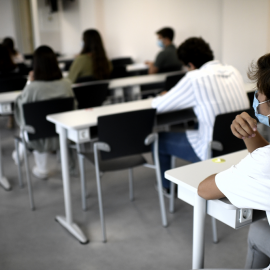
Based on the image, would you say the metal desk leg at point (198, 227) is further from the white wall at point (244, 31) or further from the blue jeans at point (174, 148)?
the white wall at point (244, 31)

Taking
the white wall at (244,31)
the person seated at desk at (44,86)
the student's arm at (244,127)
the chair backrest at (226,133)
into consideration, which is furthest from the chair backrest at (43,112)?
the white wall at (244,31)

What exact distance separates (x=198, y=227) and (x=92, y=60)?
3123mm

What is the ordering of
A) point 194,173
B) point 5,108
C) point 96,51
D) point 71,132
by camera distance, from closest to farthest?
point 194,173 → point 71,132 → point 5,108 → point 96,51

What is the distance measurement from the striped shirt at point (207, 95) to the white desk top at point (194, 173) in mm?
741

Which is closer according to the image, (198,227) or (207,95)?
(198,227)

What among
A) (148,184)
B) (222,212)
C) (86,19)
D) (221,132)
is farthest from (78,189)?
(86,19)

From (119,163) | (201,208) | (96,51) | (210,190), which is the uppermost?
(96,51)

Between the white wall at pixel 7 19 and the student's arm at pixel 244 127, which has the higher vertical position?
the white wall at pixel 7 19

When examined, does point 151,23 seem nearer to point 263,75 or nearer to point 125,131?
point 125,131

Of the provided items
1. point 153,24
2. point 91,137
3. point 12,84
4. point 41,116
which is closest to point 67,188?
point 91,137

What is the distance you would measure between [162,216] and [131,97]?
2084mm

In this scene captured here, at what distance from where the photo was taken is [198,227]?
134 centimetres

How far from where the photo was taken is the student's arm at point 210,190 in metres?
1.18

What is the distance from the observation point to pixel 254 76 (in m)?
1.12
